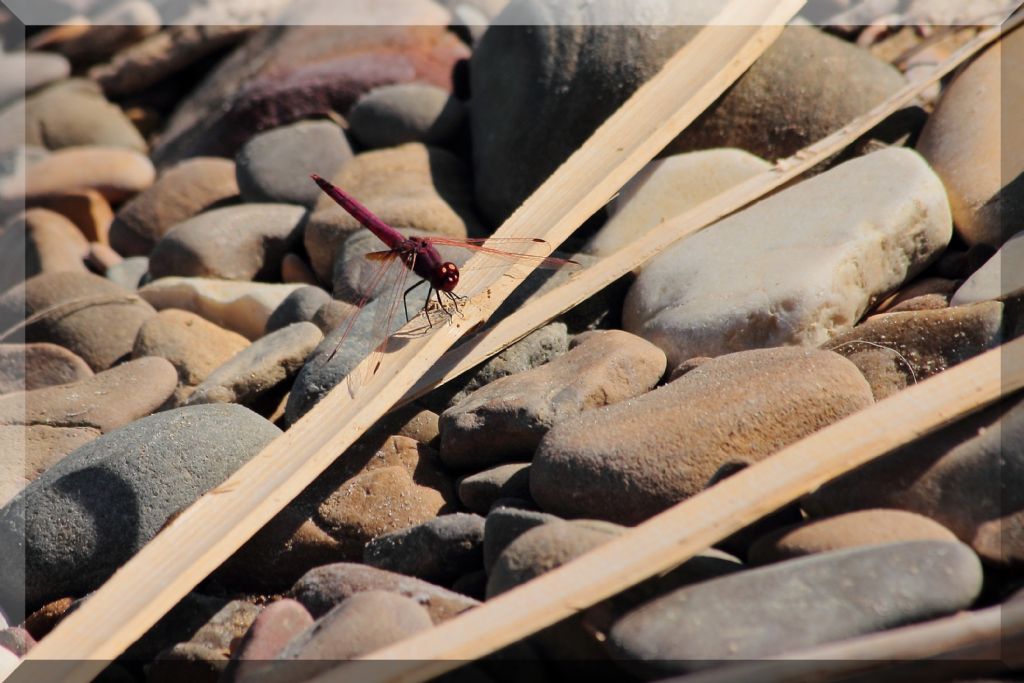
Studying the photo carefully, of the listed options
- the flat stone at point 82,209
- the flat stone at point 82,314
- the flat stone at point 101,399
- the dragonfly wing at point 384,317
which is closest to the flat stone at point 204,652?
the dragonfly wing at point 384,317

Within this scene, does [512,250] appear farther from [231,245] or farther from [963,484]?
[231,245]

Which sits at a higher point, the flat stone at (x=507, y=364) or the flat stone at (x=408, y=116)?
the flat stone at (x=408, y=116)

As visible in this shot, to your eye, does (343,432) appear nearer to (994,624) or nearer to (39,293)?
(994,624)

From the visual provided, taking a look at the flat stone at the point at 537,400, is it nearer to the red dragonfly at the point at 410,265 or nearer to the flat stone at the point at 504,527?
the red dragonfly at the point at 410,265

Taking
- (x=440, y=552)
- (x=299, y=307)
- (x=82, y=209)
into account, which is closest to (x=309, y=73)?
(x=82, y=209)

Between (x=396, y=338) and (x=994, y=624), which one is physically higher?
(x=994, y=624)

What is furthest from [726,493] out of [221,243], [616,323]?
[221,243]
